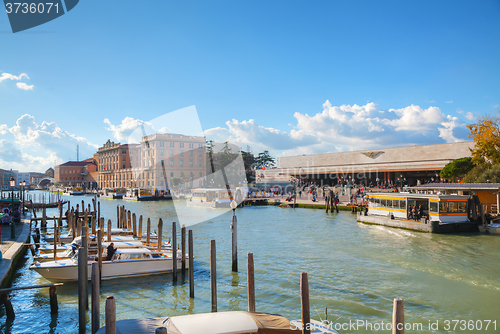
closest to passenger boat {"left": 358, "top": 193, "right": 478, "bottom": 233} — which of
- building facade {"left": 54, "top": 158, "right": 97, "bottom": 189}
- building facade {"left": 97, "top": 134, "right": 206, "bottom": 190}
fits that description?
building facade {"left": 97, "top": 134, "right": 206, "bottom": 190}

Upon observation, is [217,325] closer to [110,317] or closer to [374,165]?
[110,317]

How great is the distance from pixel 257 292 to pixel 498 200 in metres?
20.6

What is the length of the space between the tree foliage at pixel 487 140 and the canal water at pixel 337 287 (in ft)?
64.9

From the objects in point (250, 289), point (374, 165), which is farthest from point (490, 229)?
point (374, 165)

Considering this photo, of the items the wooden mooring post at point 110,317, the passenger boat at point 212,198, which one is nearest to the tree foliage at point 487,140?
the passenger boat at point 212,198

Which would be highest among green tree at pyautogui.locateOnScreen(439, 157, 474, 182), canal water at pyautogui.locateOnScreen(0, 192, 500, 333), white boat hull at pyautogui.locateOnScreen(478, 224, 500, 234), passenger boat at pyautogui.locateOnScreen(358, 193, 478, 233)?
green tree at pyautogui.locateOnScreen(439, 157, 474, 182)

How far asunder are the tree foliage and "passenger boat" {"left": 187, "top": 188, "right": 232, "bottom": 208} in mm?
27930

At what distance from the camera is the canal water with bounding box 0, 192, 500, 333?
8.99m

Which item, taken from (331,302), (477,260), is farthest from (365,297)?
(477,260)

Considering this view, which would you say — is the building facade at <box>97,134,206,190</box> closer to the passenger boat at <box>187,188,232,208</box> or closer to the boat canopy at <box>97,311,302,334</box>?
the passenger boat at <box>187,188,232,208</box>

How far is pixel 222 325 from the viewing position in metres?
6.08

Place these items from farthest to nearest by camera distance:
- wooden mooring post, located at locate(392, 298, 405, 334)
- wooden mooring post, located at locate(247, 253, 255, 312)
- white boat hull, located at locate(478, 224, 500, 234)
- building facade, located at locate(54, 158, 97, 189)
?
building facade, located at locate(54, 158, 97, 189) < white boat hull, located at locate(478, 224, 500, 234) < wooden mooring post, located at locate(247, 253, 255, 312) < wooden mooring post, located at locate(392, 298, 405, 334)

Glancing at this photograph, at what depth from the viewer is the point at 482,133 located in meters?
35.0

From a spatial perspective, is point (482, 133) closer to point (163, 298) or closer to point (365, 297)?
point (365, 297)
